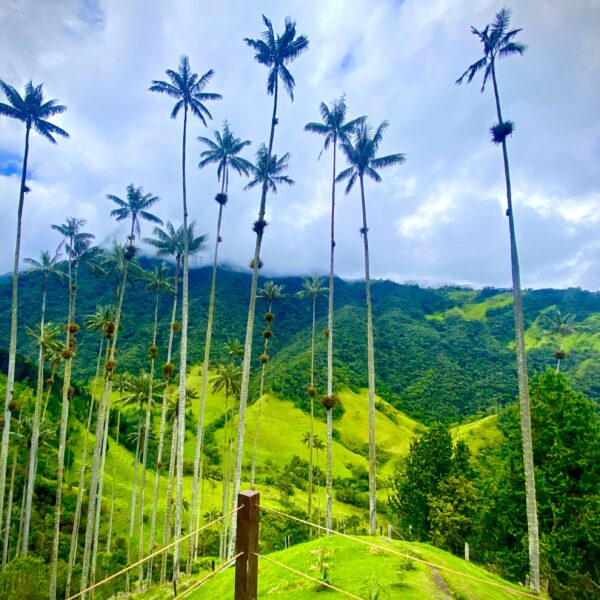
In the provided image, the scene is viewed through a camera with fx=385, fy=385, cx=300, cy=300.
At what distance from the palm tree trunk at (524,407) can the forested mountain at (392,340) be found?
57.6 m

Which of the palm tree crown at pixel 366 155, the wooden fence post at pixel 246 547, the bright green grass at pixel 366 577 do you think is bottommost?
the bright green grass at pixel 366 577

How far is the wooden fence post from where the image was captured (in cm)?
481

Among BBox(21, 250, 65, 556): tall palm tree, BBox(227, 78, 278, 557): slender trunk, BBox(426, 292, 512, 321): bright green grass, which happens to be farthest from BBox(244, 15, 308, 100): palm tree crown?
BBox(426, 292, 512, 321): bright green grass

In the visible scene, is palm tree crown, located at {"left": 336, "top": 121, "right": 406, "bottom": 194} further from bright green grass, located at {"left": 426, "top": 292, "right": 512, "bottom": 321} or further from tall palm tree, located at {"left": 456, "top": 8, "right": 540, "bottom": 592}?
bright green grass, located at {"left": 426, "top": 292, "right": 512, "bottom": 321}

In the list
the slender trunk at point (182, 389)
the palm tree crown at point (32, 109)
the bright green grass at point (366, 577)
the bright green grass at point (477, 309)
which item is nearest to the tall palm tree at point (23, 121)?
the palm tree crown at point (32, 109)

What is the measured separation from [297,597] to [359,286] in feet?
565

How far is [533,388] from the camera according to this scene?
2309cm

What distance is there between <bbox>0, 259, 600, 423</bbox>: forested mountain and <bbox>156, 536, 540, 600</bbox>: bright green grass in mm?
58413

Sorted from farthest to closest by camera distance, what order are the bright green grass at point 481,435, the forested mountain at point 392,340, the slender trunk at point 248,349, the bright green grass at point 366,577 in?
the forested mountain at point 392,340
the bright green grass at point 481,435
the slender trunk at point 248,349
the bright green grass at point 366,577

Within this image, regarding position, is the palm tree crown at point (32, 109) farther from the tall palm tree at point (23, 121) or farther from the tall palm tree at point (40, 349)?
the tall palm tree at point (40, 349)

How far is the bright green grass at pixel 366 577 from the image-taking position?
35.2 feet

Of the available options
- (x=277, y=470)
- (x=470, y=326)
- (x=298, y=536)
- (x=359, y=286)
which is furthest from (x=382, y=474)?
(x=359, y=286)

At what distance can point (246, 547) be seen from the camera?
482cm

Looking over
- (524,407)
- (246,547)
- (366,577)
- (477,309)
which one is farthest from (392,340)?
(246,547)
